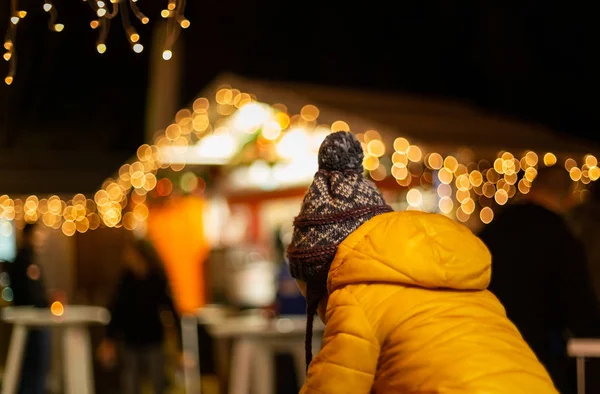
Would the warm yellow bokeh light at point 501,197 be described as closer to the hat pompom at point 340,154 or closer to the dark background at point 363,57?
the dark background at point 363,57

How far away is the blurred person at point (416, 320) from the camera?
217cm

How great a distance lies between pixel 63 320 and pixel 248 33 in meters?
12.8

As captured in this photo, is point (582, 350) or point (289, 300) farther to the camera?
point (289, 300)

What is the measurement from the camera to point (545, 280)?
15.3 ft

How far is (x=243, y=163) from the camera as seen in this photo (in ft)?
35.7

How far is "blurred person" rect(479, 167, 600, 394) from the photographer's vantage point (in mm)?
4586

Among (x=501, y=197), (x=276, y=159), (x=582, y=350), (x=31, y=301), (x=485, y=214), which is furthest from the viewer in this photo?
(x=276, y=159)

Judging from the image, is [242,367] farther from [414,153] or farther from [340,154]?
[340,154]

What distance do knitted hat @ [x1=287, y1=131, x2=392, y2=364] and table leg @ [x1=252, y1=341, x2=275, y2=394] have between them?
4.72m

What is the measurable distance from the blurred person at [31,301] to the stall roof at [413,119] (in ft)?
7.84

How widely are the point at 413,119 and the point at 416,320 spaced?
7.35 m

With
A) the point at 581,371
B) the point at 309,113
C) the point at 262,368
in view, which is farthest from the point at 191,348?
the point at 581,371

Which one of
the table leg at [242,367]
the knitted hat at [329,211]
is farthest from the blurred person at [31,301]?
the knitted hat at [329,211]

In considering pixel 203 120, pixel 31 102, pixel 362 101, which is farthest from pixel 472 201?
pixel 31 102
